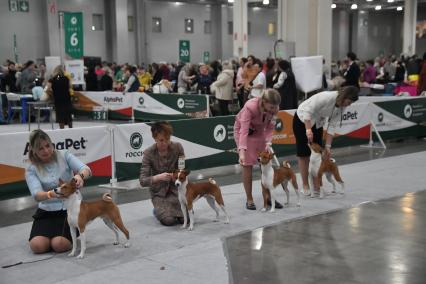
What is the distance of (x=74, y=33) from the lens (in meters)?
12.7

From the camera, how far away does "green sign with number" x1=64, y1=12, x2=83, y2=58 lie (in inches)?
492

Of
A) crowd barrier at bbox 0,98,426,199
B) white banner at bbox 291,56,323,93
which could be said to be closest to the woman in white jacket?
white banner at bbox 291,56,323,93

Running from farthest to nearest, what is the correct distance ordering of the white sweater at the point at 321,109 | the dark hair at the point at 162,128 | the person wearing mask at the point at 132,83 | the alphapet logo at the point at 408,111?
the person wearing mask at the point at 132,83, the alphapet logo at the point at 408,111, the white sweater at the point at 321,109, the dark hair at the point at 162,128

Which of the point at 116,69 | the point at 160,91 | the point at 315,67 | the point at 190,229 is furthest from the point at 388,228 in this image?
the point at 116,69

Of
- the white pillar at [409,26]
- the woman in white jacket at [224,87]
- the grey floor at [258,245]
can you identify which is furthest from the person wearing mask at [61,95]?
the white pillar at [409,26]

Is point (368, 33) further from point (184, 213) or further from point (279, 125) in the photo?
point (184, 213)

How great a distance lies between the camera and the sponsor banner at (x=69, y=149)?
252 inches

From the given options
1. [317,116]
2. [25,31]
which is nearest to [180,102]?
[317,116]

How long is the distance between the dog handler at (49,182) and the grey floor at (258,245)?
14 centimetres

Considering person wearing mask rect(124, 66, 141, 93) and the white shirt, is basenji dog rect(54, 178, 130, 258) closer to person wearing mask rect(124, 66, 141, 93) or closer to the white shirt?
the white shirt

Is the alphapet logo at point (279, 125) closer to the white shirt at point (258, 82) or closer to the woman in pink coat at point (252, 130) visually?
the white shirt at point (258, 82)

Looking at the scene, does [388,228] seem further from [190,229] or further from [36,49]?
[36,49]

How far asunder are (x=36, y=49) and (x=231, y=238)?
23.2m

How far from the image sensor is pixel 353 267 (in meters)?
4.26
